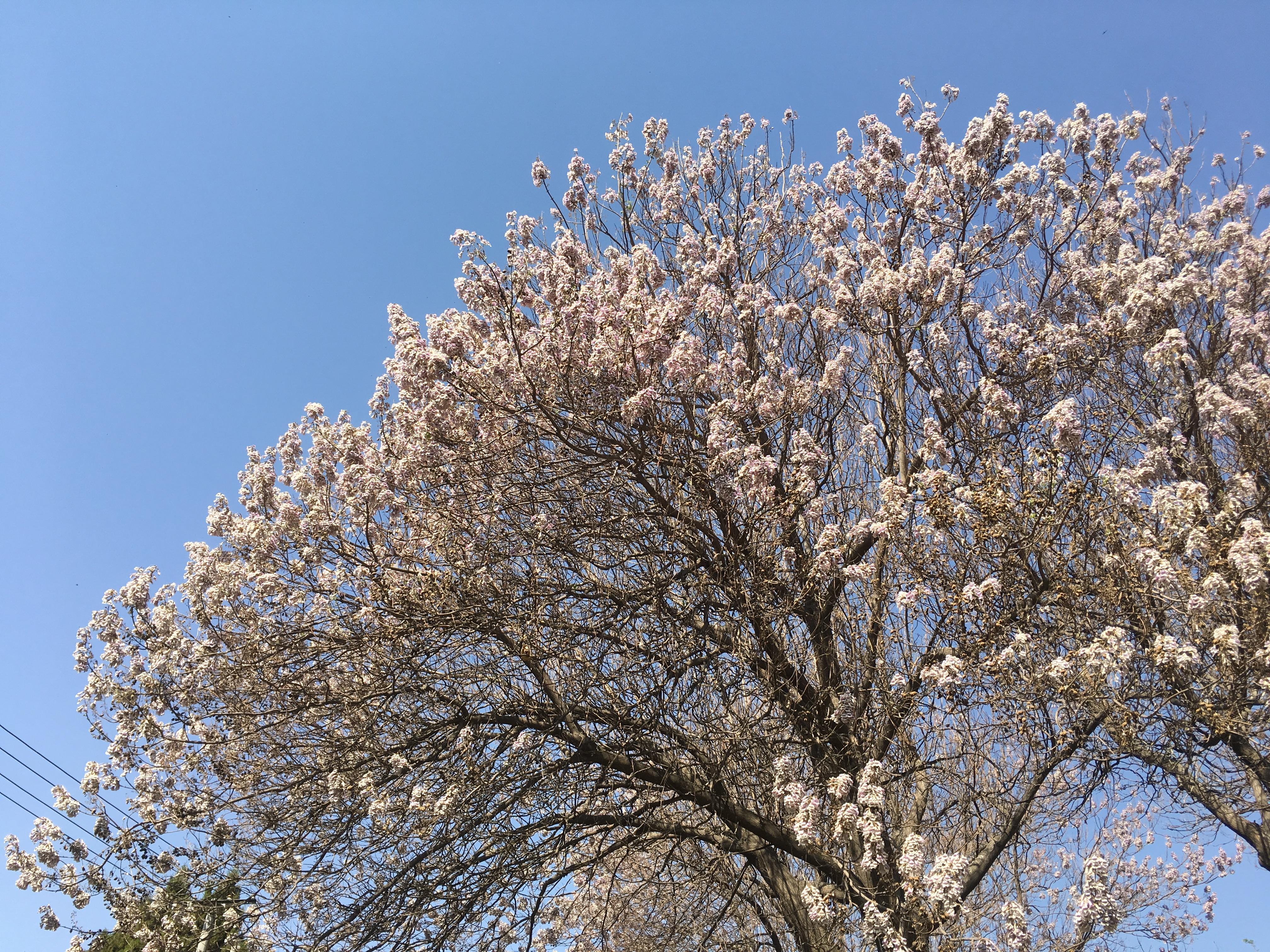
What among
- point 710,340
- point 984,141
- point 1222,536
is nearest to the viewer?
point 1222,536

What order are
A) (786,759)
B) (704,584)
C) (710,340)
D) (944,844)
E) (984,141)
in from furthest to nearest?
(944,844) → (710,340) → (984,141) → (704,584) → (786,759)

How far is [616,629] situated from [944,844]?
5.27 meters

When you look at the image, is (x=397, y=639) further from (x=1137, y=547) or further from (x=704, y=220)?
(x=704, y=220)

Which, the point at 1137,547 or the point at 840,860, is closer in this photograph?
the point at 1137,547

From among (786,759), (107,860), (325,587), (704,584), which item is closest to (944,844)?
(786,759)

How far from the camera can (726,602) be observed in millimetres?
7848

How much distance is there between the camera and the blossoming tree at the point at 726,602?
20.2ft

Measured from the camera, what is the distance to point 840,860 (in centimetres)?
645

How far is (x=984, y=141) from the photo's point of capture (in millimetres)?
8227

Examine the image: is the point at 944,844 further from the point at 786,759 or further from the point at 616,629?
the point at 616,629

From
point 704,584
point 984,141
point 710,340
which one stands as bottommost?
point 704,584

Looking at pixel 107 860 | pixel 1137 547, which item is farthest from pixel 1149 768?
pixel 107 860

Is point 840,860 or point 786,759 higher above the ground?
point 786,759

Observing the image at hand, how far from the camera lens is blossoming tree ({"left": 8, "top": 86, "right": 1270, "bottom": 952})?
20.2ft
